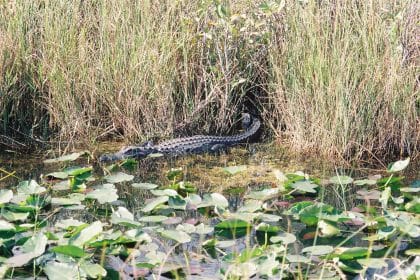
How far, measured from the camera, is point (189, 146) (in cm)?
627

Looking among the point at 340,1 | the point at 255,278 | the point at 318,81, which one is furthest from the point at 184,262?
the point at 340,1

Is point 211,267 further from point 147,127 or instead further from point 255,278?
point 147,127

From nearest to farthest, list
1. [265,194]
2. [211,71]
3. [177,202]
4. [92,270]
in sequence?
[92,270] < [177,202] < [265,194] < [211,71]

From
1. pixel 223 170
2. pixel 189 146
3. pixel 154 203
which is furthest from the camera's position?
pixel 189 146

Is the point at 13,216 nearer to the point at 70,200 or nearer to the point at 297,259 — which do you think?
the point at 70,200

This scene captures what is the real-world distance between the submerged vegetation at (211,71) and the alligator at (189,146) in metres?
0.24

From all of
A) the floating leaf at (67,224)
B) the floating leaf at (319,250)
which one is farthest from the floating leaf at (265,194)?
the floating leaf at (67,224)

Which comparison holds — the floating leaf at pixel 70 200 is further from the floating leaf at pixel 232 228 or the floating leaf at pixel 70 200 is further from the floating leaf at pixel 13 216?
the floating leaf at pixel 232 228

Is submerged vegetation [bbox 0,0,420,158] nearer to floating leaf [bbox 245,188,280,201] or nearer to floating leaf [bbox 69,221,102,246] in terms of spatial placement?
floating leaf [bbox 245,188,280,201]

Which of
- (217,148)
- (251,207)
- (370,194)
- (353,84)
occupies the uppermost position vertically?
(353,84)

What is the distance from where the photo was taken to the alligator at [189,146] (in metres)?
5.98

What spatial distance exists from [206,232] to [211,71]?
2.67m

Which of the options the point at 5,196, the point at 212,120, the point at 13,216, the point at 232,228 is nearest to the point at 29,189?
the point at 5,196

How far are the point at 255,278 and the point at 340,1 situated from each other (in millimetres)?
3577
